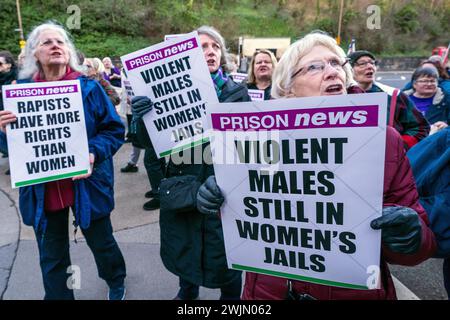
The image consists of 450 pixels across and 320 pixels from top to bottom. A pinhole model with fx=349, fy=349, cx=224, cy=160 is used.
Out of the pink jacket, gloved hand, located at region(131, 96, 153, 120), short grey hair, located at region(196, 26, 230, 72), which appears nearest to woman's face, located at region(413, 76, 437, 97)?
short grey hair, located at region(196, 26, 230, 72)

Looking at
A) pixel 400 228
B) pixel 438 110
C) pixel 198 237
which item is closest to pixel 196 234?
pixel 198 237

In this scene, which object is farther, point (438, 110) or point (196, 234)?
point (438, 110)

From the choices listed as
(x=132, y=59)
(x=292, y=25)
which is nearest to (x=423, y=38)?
(x=292, y=25)

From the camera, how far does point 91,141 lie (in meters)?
2.30

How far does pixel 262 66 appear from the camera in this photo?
4.30m

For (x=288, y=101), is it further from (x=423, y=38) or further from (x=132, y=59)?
(x=423, y=38)

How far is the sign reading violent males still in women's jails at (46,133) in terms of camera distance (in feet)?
6.62

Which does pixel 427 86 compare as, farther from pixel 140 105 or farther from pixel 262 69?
pixel 140 105

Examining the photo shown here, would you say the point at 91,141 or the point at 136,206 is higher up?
the point at 91,141

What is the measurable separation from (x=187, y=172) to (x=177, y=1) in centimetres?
3235

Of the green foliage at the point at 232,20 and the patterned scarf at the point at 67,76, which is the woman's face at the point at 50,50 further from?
the green foliage at the point at 232,20

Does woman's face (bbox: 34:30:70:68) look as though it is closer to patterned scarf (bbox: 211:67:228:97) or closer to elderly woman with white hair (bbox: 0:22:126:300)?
elderly woman with white hair (bbox: 0:22:126:300)

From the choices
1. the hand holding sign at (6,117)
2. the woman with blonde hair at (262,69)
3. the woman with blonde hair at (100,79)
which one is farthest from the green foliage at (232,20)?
the hand holding sign at (6,117)

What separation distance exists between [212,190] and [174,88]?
92 cm
